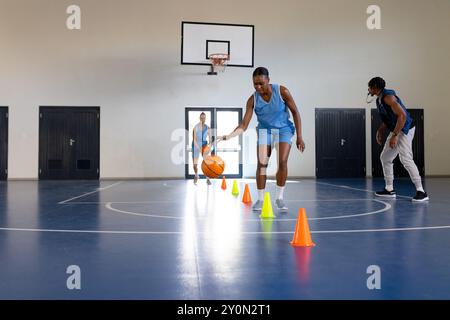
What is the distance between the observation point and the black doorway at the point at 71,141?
1335 centimetres

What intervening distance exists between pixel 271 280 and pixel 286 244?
99 centimetres

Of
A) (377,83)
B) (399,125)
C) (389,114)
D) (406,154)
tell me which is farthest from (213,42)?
(406,154)

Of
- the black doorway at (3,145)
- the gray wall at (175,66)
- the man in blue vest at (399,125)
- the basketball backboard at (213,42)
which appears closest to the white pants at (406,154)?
the man in blue vest at (399,125)

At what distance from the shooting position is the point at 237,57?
1245cm

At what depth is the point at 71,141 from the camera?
13.5m

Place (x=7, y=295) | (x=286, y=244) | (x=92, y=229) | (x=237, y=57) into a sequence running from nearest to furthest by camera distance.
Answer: (x=7, y=295)
(x=286, y=244)
(x=92, y=229)
(x=237, y=57)

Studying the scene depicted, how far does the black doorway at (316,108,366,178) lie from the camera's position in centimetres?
1412

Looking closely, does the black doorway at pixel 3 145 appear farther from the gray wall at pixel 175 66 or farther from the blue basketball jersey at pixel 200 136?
the blue basketball jersey at pixel 200 136

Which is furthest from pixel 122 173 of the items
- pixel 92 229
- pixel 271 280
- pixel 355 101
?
pixel 271 280

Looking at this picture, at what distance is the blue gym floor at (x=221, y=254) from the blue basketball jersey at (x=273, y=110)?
1.11m

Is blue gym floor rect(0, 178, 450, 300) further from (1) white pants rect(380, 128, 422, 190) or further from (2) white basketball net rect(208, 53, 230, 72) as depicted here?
(2) white basketball net rect(208, 53, 230, 72)
